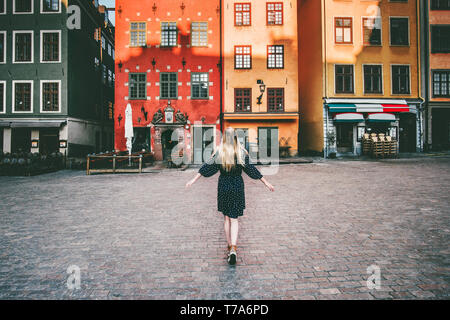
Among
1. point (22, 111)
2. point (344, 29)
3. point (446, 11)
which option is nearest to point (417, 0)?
point (446, 11)

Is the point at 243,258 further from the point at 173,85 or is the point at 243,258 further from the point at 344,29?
the point at 344,29

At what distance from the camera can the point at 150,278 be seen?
3.50m

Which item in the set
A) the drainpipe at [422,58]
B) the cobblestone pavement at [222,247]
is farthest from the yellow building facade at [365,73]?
the cobblestone pavement at [222,247]

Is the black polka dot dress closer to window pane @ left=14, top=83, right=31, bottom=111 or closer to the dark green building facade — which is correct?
the dark green building facade

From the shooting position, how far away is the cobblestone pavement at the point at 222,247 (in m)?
3.25

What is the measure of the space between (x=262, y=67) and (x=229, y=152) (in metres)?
21.2

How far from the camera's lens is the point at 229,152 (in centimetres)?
404

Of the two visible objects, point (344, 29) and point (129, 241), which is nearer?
point (129, 241)

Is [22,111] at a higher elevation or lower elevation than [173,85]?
lower

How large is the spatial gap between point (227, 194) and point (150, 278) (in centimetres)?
147

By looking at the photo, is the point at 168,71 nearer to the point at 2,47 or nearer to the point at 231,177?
the point at 2,47

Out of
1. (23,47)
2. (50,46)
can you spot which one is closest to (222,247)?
(50,46)
